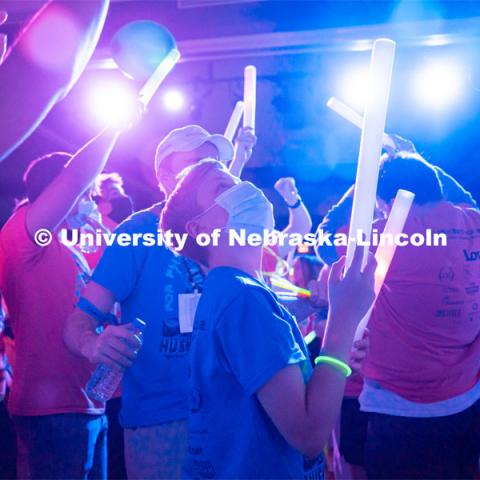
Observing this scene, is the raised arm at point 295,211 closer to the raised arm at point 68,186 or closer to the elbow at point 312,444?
the raised arm at point 68,186

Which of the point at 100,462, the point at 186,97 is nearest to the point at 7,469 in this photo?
the point at 100,462

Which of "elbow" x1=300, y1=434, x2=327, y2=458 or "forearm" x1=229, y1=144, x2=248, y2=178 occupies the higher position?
"forearm" x1=229, y1=144, x2=248, y2=178

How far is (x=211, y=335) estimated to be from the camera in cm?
124

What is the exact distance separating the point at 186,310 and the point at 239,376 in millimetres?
763

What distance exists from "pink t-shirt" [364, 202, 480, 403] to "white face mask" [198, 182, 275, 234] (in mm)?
964

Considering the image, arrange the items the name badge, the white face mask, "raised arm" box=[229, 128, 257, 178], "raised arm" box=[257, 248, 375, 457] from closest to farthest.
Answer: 1. "raised arm" box=[257, 248, 375, 457]
2. the white face mask
3. the name badge
4. "raised arm" box=[229, 128, 257, 178]

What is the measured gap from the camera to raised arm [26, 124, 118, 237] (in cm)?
179

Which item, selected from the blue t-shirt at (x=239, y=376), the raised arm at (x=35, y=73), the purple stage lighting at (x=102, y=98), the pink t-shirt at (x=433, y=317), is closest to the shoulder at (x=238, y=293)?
the blue t-shirt at (x=239, y=376)

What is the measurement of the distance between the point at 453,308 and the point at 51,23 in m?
1.86

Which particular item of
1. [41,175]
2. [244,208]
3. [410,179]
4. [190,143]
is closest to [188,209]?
[244,208]

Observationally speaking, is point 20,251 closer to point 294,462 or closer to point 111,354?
point 111,354

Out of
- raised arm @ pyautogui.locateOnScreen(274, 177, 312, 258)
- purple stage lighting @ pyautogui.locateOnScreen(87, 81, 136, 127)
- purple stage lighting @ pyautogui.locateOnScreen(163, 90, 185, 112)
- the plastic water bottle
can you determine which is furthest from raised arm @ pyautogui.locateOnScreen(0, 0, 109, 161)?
purple stage lighting @ pyautogui.locateOnScreen(163, 90, 185, 112)

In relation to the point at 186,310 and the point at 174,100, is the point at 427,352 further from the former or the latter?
the point at 174,100

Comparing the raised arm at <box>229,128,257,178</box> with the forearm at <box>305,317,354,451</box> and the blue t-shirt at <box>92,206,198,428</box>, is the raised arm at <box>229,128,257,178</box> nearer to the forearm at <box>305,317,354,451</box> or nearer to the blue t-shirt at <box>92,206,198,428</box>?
the blue t-shirt at <box>92,206,198,428</box>
